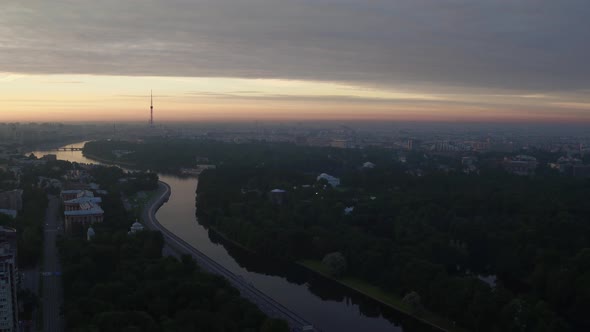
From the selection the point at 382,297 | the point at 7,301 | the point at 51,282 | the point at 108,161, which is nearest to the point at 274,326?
the point at 382,297

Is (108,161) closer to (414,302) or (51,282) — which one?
(51,282)

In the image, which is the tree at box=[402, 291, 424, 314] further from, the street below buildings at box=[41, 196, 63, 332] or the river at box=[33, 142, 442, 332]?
the street below buildings at box=[41, 196, 63, 332]

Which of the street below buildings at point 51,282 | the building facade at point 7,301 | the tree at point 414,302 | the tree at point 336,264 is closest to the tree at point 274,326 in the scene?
the tree at point 414,302

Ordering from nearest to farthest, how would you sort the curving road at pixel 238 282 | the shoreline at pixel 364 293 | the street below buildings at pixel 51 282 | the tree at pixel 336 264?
the street below buildings at pixel 51 282 < the curving road at pixel 238 282 < the shoreline at pixel 364 293 < the tree at pixel 336 264

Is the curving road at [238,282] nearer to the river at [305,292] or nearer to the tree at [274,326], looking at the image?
the river at [305,292]

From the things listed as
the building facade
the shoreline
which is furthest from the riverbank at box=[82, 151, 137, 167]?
the building facade

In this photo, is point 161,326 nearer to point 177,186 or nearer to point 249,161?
point 177,186

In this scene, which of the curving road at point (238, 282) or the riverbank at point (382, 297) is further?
the riverbank at point (382, 297)
